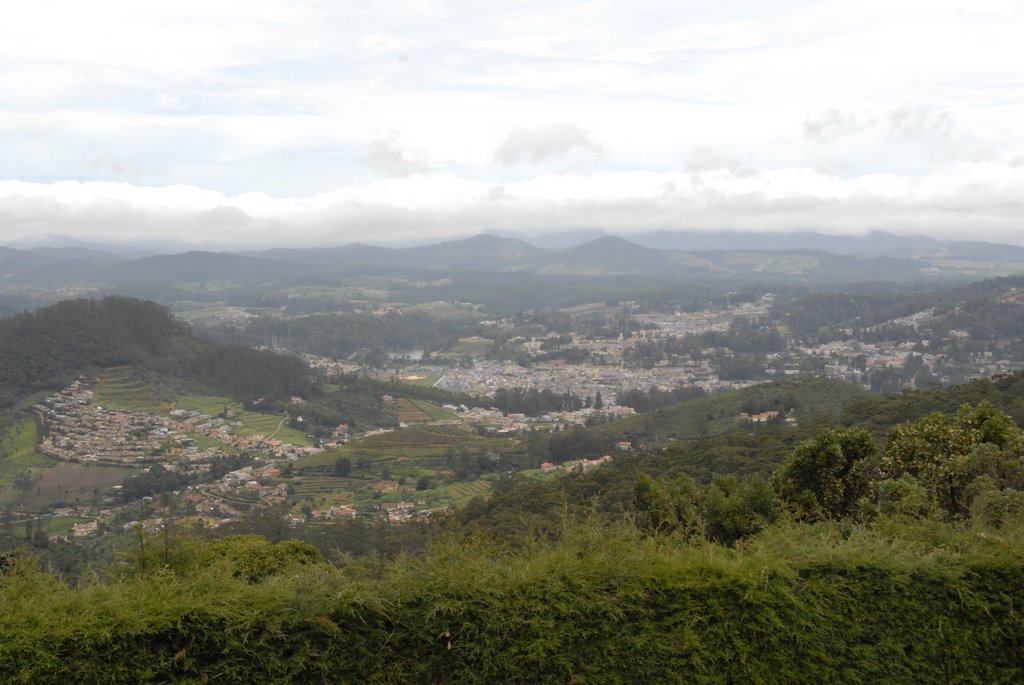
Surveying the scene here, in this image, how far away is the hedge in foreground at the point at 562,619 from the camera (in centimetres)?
447

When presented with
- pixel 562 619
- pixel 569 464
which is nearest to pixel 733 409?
pixel 569 464

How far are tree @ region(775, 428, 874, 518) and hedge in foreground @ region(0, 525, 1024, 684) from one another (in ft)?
20.6

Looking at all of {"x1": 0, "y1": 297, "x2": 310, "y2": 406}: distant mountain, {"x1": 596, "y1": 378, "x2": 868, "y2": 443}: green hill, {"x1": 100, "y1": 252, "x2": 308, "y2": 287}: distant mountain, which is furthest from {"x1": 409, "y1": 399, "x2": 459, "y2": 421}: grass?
{"x1": 100, "y1": 252, "x2": 308, "y2": 287}: distant mountain

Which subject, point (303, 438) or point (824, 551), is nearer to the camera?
point (824, 551)

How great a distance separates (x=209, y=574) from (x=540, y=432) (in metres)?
43.0

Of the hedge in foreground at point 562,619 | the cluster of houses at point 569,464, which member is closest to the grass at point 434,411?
the cluster of houses at point 569,464

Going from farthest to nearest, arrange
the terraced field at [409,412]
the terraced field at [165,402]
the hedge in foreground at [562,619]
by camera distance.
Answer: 1. the terraced field at [409,412]
2. the terraced field at [165,402]
3. the hedge in foreground at [562,619]

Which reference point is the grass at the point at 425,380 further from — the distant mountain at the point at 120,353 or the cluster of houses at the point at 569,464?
the cluster of houses at the point at 569,464

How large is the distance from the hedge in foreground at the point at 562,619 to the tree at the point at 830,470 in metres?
6.28

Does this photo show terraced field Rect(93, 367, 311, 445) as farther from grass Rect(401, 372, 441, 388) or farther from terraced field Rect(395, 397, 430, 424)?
grass Rect(401, 372, 441, 388)

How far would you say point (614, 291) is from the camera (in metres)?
158

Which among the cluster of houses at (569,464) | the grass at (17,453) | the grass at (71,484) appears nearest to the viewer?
the grass at (71,484)

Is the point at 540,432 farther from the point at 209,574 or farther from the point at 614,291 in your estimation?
the point at 614,291

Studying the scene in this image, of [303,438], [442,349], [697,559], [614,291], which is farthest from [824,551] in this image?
[614,291]
